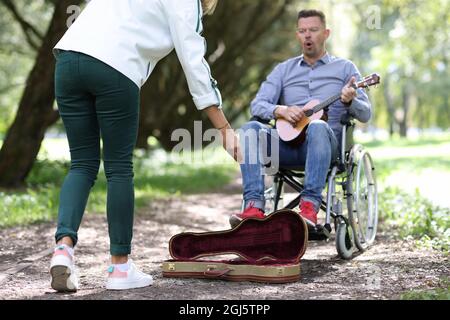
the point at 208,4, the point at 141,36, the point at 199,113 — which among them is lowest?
the point at 141,36

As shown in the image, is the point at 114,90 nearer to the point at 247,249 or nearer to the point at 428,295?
the point at 247,249

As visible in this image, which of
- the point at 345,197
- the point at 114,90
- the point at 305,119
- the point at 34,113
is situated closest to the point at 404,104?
the point at 34,113

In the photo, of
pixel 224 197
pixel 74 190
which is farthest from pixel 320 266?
pixel 224 197

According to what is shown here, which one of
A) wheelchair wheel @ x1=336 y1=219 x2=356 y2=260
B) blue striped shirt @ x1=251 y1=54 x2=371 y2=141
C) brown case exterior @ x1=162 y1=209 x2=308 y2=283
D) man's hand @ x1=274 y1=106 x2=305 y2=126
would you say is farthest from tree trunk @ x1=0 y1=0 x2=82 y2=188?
brown case exterior @ x1=162 y1=209 x2=308 y2=283

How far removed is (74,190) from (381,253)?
235cm

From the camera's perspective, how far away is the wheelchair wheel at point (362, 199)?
5164 millimetres

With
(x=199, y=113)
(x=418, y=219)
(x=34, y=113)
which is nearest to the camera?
(x=418, y=219)

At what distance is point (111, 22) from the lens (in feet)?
12.0

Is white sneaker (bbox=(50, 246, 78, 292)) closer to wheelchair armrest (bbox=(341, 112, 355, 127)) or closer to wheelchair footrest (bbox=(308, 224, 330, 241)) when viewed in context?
wheelchair footrest (bbox=(308, 224, 330, 241))

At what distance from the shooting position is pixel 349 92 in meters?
5.02

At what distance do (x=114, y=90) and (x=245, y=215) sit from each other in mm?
1345

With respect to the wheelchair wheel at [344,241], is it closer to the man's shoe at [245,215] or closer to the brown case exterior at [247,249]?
the man's shoe at [245,215]

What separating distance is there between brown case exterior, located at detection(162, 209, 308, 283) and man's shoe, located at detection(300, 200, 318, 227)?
16.8 inches
